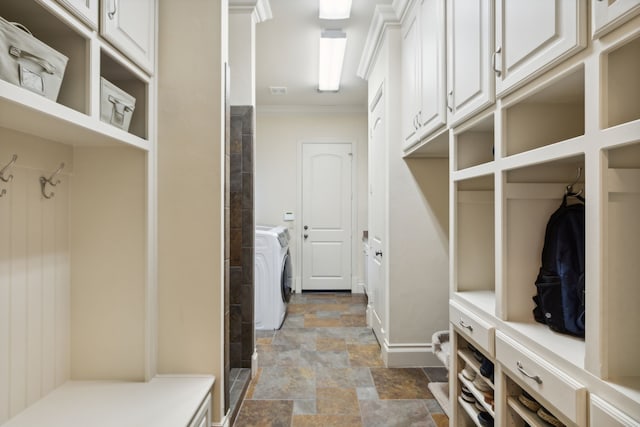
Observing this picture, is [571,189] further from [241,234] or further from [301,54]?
[301,54]

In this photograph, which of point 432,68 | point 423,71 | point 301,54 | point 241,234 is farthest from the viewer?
point 301,54

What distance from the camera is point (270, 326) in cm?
356

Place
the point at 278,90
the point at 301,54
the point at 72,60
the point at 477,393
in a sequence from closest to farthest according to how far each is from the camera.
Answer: the point at 72,60 < the point at 477,393 < the point at 301,54 < the point at 278,90

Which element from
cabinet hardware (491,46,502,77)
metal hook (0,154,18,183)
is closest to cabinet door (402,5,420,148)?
cabinet hardware (491,46,502,77)

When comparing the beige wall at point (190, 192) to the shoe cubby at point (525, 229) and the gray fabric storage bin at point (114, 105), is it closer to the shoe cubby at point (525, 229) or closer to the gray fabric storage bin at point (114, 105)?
the gray fabric storage bin at point (114, 105)

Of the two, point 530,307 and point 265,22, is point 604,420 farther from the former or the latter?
point 265,22

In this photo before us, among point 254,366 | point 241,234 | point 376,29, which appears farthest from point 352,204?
point 254,366

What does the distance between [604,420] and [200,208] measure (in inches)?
62.3

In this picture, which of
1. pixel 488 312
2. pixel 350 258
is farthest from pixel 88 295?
pixel 350 258

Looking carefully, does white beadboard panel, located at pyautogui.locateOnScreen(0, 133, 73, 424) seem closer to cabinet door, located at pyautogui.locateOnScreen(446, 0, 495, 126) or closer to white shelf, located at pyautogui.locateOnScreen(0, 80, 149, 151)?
white shelf, located at pyautogui.locateOnScreen(0, 80, 149, 151)

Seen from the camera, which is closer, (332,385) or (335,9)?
(332,385)

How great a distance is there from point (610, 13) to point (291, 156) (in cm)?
452

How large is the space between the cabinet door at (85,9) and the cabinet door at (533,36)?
1364 mm

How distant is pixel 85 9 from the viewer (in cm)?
115
